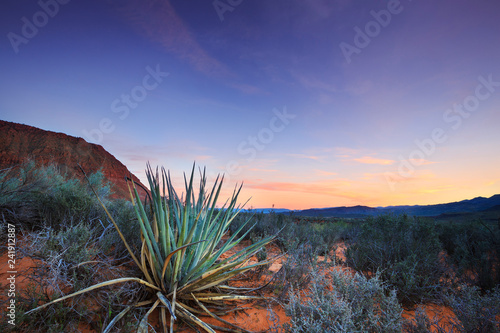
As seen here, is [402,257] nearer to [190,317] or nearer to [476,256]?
[476,256]

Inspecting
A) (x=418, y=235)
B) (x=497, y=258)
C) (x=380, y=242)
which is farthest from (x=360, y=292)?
(x=497, y=258)

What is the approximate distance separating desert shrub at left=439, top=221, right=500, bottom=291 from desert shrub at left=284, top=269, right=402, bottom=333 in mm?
2808

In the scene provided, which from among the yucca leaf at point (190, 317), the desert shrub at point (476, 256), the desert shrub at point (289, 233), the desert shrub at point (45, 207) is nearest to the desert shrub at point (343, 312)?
the yucca leaf at point (190, 317)

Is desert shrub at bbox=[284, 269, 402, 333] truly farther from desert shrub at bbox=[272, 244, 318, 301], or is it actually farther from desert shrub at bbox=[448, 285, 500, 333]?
desert shrub at bbox=[272, 244, 318, 301]

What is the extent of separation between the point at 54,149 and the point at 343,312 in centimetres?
3790

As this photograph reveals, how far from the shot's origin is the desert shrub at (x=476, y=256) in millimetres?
4234

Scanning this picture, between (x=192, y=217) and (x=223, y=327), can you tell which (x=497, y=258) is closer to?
(x=223, y=327)

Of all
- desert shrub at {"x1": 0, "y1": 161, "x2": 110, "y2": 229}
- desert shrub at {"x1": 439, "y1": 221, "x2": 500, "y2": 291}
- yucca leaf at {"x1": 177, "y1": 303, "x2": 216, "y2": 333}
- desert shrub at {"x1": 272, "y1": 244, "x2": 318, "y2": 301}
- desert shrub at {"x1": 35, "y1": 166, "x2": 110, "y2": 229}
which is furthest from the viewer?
desert shrub at {"x1": 439, "y1": 221, "x2": 500, "y2": 291}

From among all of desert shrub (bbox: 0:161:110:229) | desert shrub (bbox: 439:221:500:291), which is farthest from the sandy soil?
desert shrub (bbox: 439:221:500:291)

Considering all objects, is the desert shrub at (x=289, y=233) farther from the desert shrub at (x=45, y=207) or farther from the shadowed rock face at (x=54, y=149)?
the shadowed rock face at (x=54, y=149)

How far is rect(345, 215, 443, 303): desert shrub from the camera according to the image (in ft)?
12.0

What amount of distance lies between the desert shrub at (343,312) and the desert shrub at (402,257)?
0.64 m

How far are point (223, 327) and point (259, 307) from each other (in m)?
0.69

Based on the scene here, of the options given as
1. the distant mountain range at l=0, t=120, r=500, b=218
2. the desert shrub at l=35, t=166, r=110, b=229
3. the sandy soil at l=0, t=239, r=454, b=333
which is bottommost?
the sandy soil at l=0, t=239, r=454, b=333
